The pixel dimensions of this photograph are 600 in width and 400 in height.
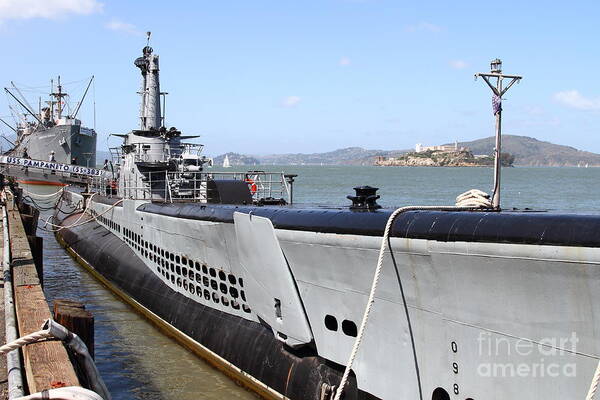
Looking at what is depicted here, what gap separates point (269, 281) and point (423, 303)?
3377mm

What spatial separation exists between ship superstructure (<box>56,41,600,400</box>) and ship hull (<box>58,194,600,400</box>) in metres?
0.01

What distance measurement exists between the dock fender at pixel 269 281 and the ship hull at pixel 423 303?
38 mm

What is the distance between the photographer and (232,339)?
11906 mm

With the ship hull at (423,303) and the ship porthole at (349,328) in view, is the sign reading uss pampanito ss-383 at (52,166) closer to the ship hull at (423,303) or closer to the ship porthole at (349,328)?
the ship hull at (423,303)

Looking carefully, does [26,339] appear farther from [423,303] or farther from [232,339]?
[232,339]

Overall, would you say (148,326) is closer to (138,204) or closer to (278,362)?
(138,204)

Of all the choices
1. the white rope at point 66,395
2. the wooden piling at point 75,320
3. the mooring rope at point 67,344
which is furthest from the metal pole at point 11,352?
the white rope at point 66,395

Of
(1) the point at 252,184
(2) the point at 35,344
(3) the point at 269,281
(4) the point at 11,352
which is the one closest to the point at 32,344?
(2) the point at 35,344

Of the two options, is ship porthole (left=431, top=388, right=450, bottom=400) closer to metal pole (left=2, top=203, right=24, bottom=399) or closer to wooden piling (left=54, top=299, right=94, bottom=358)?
wooden piling (left=54, top=299, right=94, bottom=358)

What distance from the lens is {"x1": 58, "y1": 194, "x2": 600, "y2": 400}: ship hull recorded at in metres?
5.73

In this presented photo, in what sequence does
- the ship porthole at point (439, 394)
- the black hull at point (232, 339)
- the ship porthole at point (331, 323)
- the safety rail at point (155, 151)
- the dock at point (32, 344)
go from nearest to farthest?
the dock at point (32, 344) → the ship porthole at point (439, 394) → the ship porthole at point (331, 323) → the black hull at point (232, 339) → the safety rail at point (155, 151)

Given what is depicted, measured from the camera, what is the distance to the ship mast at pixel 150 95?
2391 cm

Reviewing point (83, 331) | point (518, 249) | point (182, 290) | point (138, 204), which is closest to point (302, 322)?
point (83, 331)

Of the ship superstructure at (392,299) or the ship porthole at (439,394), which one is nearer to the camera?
the ship superstructure at (392,299)
